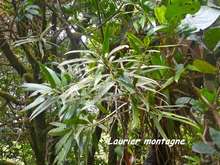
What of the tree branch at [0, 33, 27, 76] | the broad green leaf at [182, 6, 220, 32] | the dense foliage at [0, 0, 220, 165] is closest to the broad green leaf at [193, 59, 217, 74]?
the dense foliage at [0, 0, 220, 165]

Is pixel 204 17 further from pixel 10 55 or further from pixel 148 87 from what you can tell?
pixel 10 55

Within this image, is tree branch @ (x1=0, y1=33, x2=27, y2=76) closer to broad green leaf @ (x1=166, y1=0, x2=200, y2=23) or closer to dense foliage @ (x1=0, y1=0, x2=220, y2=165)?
dense foliage @ (x1=0, y1=0, x2=220, y2=165)

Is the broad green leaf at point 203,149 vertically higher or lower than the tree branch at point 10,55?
lower

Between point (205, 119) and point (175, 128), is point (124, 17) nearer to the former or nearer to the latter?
point (175, 128)

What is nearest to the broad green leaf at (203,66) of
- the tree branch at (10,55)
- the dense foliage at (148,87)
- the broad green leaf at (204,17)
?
the dense foliage at (148,87)

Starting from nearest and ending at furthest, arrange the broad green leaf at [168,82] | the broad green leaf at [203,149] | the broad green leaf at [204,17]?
the broad green leaf at [204,17] < the broad green leaf at [203,149] < the broad green leaf at [168,82]

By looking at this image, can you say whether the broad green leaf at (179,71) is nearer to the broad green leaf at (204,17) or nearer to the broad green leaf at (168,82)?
the broad green leaf at (168,82)

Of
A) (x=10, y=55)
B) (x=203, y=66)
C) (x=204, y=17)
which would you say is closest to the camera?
(x=204, y=17)

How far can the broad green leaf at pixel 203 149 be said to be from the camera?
2.39 feet

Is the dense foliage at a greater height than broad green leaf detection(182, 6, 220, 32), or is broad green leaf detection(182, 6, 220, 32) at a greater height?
broad green leaf detection(182, 6, 220, 32)

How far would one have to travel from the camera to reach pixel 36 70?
161 centimetres

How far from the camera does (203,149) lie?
0.73 meters

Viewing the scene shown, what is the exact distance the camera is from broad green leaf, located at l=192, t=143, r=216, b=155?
73cm

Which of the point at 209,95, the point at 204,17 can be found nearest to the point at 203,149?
the point at 209,95
